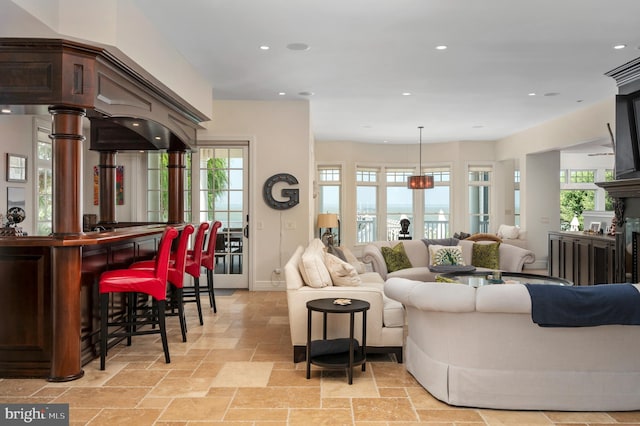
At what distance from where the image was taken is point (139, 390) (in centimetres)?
345

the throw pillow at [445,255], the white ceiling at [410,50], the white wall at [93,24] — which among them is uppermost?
the white ceiling at [410,50]

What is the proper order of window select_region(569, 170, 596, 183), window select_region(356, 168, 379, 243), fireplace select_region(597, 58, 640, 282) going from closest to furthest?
fireplace select_region(597, 58, 640, 282) → window select_region(356, 168, 379, 243) → window select_region(569, 170, 596, 183)

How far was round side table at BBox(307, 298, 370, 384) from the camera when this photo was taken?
3.54 meters

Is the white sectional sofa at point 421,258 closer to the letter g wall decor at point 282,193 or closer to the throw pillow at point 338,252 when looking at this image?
the throw pillow at point 338,252

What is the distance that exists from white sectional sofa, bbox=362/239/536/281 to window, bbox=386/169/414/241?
474cm

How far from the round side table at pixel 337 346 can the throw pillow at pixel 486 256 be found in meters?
3.96

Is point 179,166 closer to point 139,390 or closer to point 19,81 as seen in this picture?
point 19,81

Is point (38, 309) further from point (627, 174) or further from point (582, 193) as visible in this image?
point (582, 193)

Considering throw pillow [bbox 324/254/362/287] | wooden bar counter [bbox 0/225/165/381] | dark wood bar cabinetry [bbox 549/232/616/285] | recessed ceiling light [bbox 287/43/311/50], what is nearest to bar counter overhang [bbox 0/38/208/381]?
wooden bar counter [bbox 0/225/165/381]

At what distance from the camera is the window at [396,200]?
12219 millimetres

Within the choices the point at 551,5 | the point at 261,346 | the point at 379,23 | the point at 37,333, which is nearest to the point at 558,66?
the point at 551,5

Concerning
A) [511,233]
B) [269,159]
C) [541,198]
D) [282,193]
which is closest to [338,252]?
[282,193]

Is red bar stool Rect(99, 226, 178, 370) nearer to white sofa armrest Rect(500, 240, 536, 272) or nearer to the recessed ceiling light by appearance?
the recessed ceiling light

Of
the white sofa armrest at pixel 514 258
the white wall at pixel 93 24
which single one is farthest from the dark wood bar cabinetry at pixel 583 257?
the white wall at pixel 93 24
